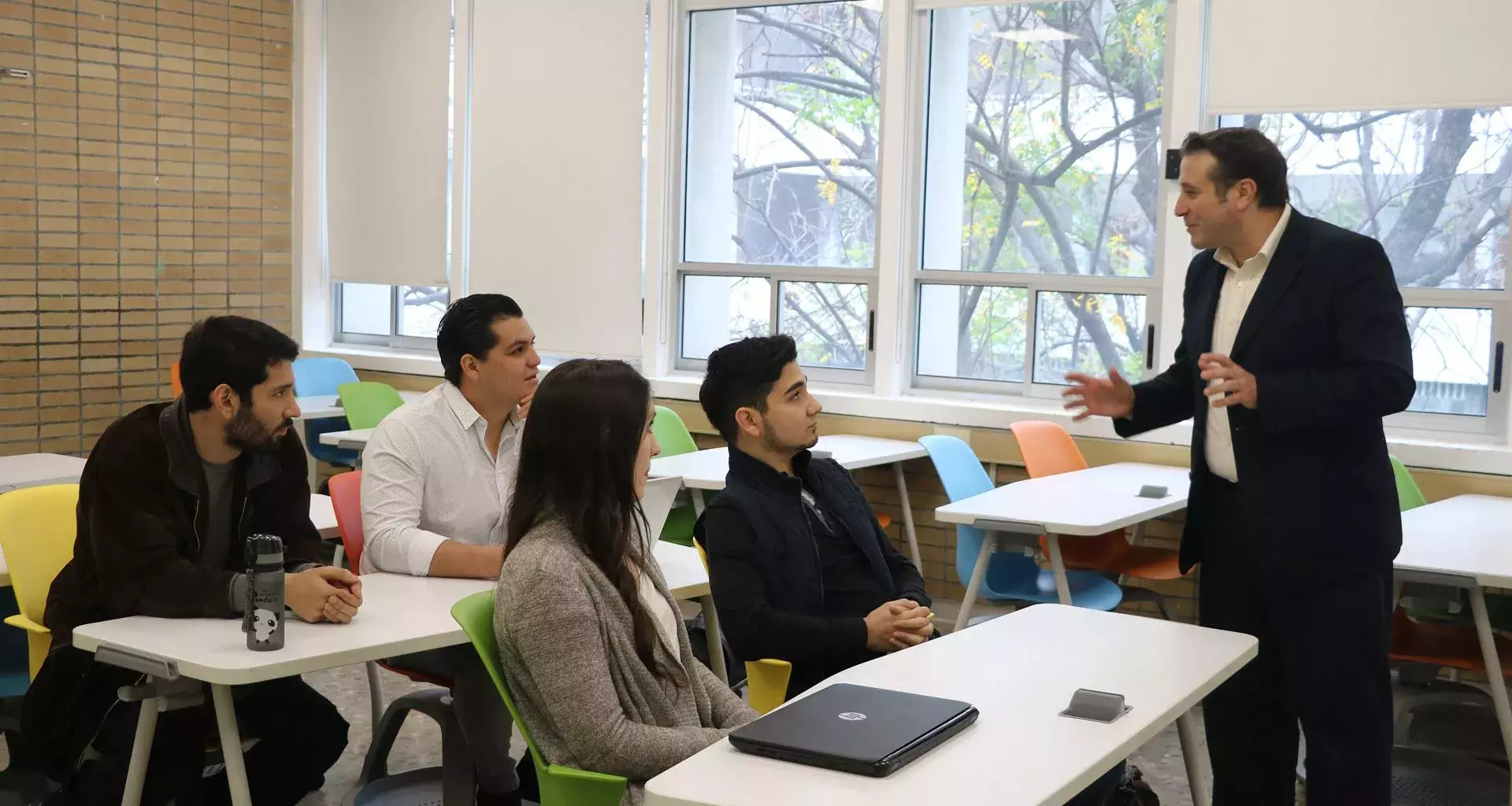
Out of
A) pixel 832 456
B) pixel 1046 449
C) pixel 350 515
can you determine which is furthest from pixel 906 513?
pixel 350 515

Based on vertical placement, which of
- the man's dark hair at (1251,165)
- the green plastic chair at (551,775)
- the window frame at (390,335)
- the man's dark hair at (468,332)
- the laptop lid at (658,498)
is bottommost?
the green plastic chair at (551,775)

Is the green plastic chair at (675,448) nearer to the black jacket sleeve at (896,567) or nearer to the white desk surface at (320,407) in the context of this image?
the white desk surface at (320,407)

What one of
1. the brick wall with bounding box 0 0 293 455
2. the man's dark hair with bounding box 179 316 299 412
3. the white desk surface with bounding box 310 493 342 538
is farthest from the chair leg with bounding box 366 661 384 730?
the brick wall with bounding box 0 0 293 455

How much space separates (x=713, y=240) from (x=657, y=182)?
370 mm

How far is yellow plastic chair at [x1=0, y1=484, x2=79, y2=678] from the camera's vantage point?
9.84 feet

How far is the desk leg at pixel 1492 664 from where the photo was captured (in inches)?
140

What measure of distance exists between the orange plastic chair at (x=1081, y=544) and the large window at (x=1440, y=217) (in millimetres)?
1186

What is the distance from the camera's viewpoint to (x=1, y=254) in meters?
6.59

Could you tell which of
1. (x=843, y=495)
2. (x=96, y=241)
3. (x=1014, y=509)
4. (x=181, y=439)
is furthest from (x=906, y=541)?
(x=96, y=241)

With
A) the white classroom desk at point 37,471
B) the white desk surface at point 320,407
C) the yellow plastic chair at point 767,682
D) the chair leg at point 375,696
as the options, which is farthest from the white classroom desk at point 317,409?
the yellow plastic chair at point 767,682

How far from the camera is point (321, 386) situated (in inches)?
276

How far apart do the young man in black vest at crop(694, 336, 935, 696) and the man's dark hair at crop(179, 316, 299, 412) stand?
92cm

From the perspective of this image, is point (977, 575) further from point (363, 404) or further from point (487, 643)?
point (363, 404)

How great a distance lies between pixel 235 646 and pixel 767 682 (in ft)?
3.26
